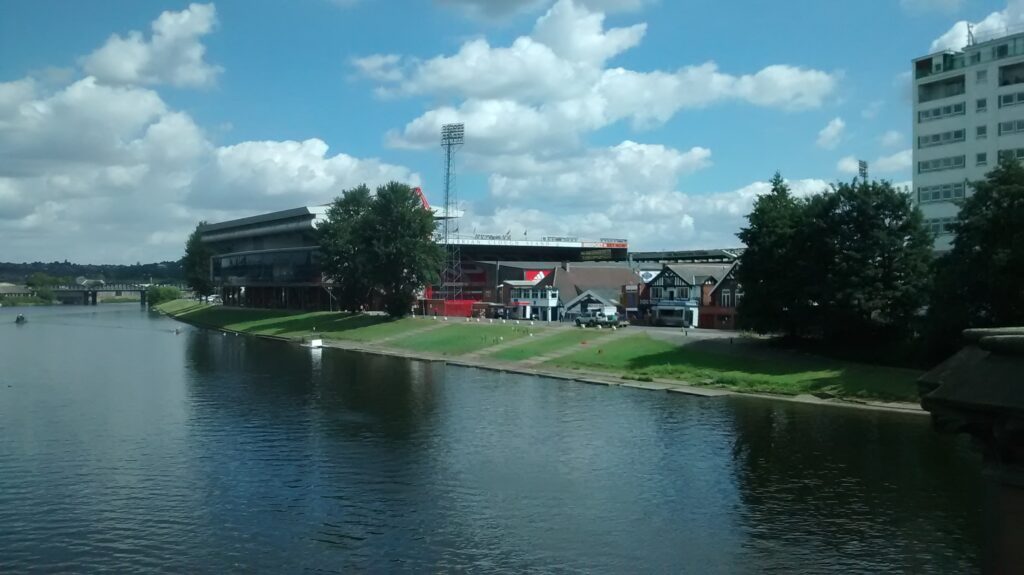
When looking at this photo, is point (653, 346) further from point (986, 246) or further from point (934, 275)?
point (986, 246)

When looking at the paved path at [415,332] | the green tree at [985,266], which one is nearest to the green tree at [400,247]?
the paved path at [415,332]

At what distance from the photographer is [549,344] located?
80312 millimetres

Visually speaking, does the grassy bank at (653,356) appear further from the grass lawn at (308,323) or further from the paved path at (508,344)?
the grass lawn at (308,323)

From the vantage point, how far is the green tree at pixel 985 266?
48.4 meters

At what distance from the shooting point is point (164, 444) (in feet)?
124

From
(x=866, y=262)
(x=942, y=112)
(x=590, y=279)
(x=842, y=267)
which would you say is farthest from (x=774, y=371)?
(x=590, y=279)

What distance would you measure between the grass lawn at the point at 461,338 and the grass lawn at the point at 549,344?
4.05 meters

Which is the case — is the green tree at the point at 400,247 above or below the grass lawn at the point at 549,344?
above

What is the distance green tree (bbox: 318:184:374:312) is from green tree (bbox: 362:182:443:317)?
1.86m

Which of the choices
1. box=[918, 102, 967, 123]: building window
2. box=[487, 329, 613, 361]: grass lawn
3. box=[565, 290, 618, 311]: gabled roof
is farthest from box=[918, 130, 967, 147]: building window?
box=[565, 290, 618, 311]: gabled roof

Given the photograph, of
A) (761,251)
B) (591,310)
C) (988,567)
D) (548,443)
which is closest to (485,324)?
(591,310)

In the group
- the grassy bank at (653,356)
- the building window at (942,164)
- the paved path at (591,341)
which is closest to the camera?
the grassy bank at (653,356)

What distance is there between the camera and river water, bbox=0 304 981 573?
23.4 m

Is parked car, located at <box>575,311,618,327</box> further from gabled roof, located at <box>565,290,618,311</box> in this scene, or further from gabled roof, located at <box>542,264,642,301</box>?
gabled roof, located at <box>542,264,642,301</box>
